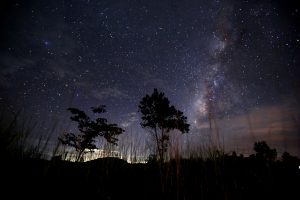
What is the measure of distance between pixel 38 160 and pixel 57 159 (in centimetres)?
34

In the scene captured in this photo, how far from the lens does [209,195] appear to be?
3863 mm

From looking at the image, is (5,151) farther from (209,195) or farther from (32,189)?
(209,195)

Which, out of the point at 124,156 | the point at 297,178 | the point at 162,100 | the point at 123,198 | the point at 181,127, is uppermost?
the point at 162,100

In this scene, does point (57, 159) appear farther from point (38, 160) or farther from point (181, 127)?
point (181, 127)

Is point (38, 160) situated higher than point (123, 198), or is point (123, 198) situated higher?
point (38, 160)

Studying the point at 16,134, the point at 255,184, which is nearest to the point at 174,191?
the point at 255,184

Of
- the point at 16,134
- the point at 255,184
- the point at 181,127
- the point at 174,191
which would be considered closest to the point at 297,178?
the point at 255,184

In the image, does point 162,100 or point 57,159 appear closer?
point 57,159

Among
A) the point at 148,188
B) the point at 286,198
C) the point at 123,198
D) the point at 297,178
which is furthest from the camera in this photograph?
the point at 297,178

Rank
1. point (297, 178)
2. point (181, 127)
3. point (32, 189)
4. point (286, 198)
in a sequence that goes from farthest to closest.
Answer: point (181, 127)
point (297, 178)
point (286, 198)
point (32, 189)

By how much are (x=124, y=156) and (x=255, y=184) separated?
312cm

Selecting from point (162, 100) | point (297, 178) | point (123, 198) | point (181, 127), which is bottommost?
point (123, 198)

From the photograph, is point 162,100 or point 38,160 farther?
point 162,100

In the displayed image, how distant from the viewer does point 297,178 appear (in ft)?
18.8
